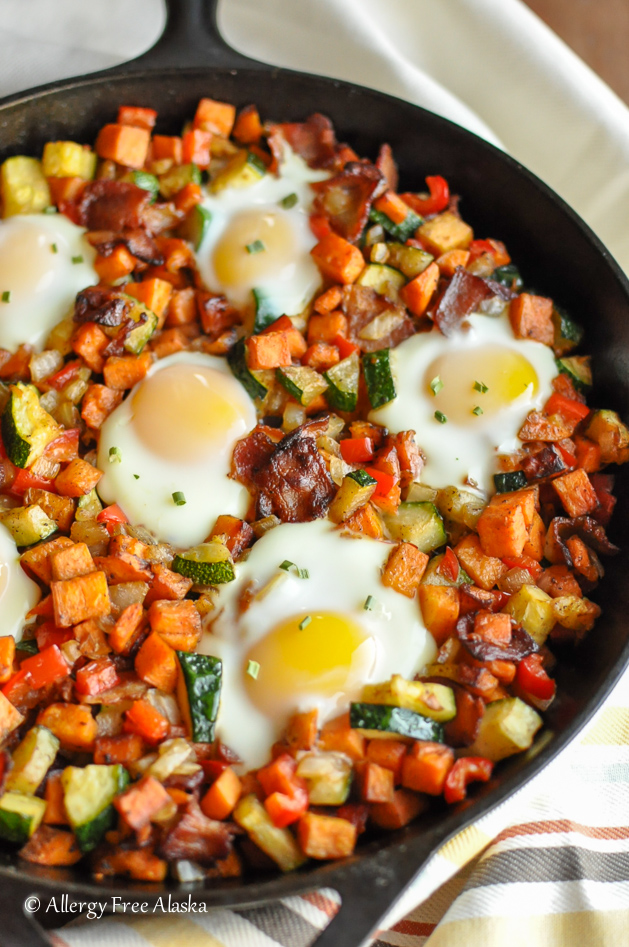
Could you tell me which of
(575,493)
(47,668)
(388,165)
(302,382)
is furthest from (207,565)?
(388,165)

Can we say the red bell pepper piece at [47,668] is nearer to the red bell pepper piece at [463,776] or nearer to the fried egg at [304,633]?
the fried egg at [304,633]

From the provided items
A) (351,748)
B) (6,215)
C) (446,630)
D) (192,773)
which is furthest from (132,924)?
(6,215)

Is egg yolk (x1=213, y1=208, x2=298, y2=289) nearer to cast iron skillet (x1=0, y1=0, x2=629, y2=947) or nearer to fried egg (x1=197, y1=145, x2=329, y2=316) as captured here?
fried egg (x1=197, y1=145, x2=329, y2=316)

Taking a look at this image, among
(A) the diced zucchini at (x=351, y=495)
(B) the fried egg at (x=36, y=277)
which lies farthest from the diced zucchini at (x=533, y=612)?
(B) the fried egg at (x=36, y=277)

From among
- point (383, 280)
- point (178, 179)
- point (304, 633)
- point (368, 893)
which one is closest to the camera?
point (368, 893)

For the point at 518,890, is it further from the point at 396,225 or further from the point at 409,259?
the point at 396,225
